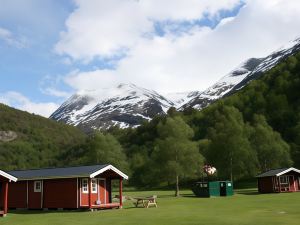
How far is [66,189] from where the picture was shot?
128ft

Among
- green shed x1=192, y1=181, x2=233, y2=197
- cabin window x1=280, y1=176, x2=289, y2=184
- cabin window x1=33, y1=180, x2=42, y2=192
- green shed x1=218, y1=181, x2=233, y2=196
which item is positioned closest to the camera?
cabin window x1=33, y1=180, x2=42, y2=192

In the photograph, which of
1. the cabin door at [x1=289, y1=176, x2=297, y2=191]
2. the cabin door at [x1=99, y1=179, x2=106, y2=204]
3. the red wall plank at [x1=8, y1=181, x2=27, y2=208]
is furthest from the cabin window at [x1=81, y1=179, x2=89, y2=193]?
the cabin door at [x1=289, y1=176, x2=297, y2=191]

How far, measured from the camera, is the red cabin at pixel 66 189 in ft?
126

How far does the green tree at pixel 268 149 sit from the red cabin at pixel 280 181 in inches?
762

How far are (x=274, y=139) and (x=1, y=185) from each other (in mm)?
58904

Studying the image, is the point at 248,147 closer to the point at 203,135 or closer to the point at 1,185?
the point at 1,185

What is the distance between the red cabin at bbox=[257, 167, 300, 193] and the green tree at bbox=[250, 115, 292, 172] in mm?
19362

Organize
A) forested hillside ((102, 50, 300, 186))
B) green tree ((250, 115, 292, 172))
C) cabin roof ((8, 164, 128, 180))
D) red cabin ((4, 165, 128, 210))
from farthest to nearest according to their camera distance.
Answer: green tree ((250, 115, 292, 172))
forested hillside ((102, 50, 300, 186))
red cabin ((4, 165, 128, 210))
cabin roof ((8, 164, 128, 180))

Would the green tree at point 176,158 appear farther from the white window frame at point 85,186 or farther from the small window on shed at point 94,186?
the white window frame at point 85,186

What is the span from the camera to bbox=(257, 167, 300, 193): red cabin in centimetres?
5925

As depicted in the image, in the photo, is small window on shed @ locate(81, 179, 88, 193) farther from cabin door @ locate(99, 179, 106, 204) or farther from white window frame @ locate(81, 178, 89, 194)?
cabin door @ locate(99, 179, 106, 204)

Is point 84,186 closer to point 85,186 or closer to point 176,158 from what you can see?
point 85,186

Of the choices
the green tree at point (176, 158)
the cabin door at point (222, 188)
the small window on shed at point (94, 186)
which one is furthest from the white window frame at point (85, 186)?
the green tree at point (176, 158)

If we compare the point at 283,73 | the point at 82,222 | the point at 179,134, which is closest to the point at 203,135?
the point at 283,73
